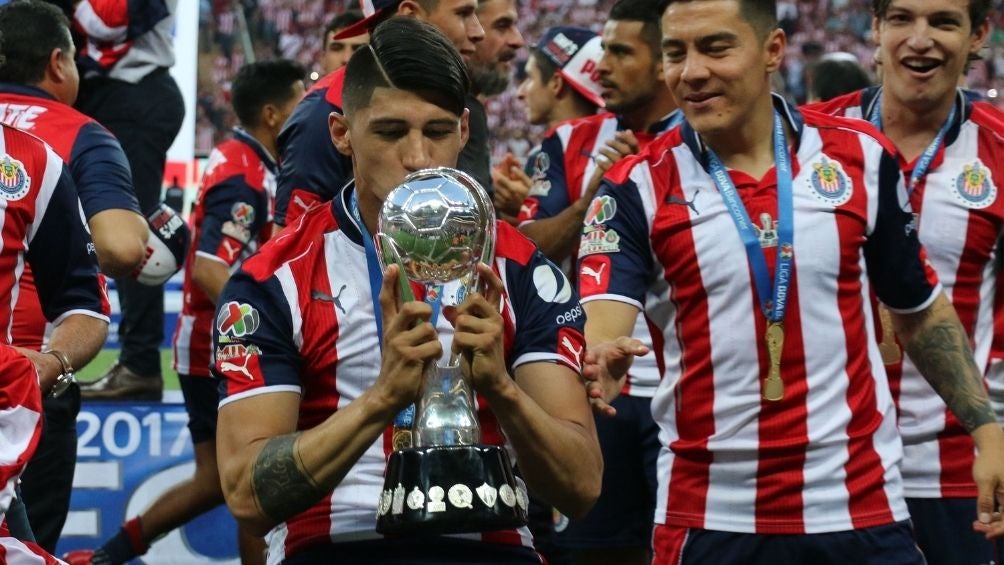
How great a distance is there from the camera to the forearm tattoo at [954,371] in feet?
11.6

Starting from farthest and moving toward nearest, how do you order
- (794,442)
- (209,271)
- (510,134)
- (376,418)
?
(510,134), (209,271), (794,442), (376,418)

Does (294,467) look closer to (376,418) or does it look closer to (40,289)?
(376,418)

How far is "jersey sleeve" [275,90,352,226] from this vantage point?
443cm

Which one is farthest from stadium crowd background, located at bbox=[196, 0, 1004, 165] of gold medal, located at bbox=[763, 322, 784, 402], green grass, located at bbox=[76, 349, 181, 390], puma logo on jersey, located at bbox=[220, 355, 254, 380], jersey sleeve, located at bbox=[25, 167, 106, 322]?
puma logo on jersey, located at bbox=[220, 355, 254, 380]

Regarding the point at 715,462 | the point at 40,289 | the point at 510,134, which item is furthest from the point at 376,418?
the point at 510,134

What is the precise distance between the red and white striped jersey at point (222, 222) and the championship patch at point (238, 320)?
11.5ft

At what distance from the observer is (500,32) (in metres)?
5.37

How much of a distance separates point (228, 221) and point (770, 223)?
3.42 metres

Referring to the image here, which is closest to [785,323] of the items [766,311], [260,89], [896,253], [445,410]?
[766,311]

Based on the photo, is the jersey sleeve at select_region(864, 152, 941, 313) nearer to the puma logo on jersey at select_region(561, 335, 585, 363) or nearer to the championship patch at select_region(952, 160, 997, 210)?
the championship patch at select_region(952, 160, 997, 210)

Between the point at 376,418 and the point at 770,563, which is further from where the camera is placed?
the point at 770,563

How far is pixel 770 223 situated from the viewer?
3445mm

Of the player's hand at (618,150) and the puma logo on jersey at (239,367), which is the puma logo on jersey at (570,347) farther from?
the player's hand at (618,150)

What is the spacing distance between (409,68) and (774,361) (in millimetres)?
1123
